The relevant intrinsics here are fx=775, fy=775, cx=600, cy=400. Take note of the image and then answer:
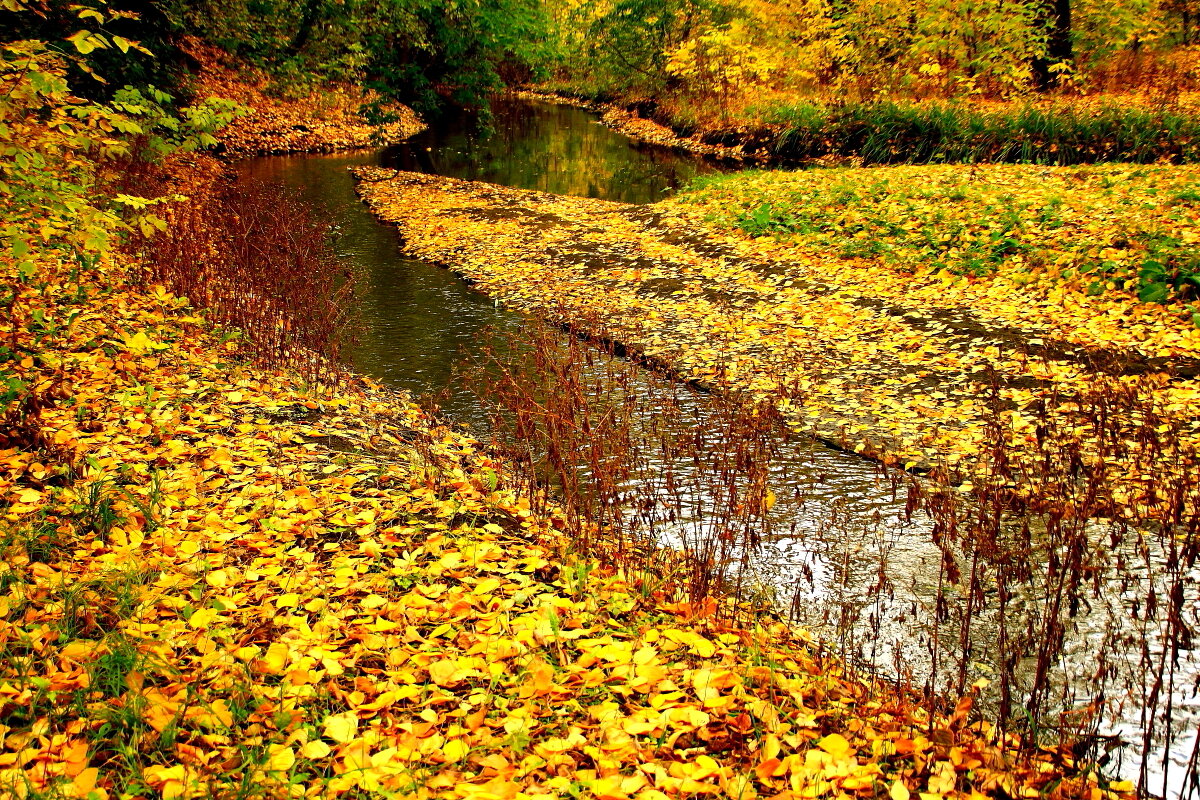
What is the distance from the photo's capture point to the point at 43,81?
3877 millimetres

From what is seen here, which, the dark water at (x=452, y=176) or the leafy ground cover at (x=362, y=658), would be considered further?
the dark water at (x=452, y=176)

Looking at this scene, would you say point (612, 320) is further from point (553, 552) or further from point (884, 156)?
point (884, 156)

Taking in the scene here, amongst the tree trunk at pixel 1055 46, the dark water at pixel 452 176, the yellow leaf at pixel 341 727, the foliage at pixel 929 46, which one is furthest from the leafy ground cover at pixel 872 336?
the tree trunk at pixel 1055 46

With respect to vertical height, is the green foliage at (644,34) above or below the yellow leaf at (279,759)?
above

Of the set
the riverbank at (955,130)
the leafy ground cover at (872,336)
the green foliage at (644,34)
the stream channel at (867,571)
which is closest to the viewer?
the stream channel at (867,571)

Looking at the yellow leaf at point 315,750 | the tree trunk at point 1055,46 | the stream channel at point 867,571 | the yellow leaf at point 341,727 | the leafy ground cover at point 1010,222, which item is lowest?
the stream channel at point 867,571

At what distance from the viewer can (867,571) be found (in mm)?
4512

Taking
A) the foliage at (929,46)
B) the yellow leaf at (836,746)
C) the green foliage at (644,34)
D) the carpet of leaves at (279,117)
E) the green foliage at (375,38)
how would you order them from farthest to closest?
the green foliage at (644,34)
the carpet of leaves at (279,117)
the green foliage at (375,38)
the foliage at (929,46)
the yellow leaf at (836,746)

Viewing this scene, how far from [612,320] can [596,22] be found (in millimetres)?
29712

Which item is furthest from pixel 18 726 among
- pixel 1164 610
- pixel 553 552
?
pixel 1164 610

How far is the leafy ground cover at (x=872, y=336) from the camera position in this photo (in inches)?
232

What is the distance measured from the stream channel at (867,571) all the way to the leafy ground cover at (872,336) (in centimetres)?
50

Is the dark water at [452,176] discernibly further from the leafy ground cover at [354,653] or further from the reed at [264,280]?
the leafy ground cover at [354,653]

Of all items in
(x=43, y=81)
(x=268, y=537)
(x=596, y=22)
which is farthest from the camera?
(x=596, y=22)
